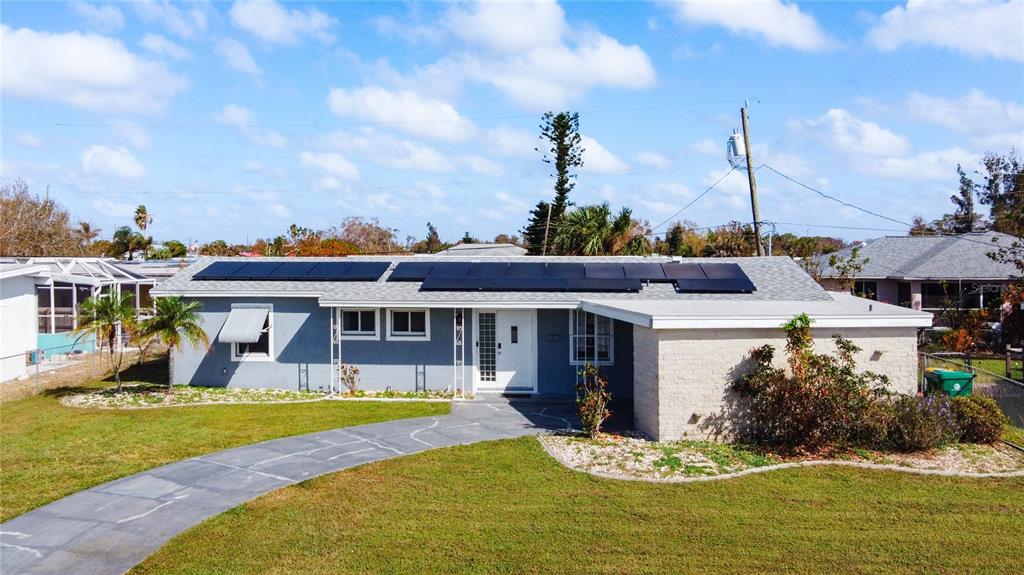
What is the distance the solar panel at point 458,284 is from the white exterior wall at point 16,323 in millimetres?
12412

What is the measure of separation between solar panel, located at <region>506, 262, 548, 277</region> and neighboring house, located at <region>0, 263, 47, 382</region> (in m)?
14.5

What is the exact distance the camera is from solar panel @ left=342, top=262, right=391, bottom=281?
1953cm

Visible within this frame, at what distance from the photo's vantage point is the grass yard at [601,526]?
7918 millimetres

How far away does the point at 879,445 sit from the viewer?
1244 cm

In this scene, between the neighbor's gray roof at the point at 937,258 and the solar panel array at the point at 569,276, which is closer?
the solar panel array at the point at 569,276

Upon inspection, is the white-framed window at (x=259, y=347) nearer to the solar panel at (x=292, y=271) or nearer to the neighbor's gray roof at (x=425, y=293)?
the neighbor's gray roof at (x=425, y=293)

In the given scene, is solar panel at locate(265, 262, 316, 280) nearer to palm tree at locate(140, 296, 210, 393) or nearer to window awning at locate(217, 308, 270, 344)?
window awning at locate(217, 308, 270, 344)

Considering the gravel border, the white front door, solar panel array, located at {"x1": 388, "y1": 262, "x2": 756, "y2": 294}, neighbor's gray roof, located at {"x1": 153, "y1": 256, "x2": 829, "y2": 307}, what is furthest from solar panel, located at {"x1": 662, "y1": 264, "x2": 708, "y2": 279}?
the gravel border

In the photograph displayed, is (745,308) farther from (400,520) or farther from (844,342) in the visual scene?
(400,520)

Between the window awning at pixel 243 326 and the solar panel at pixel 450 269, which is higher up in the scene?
the solar panel at pixel 450 269

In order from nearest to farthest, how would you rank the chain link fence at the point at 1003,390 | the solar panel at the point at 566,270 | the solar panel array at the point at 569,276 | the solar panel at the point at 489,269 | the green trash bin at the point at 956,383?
1. the chain link fence at the point at 1003,390
2. the green trash bin at the point at 956,383
3. the solar panel array at the point at 569,276
4. the solar panel at the point at 566,270
5. the solar panel at the point at 489,269

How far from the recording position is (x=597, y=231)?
30.8m

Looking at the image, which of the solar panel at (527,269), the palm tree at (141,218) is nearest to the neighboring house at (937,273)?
the solar panel at (527,269)

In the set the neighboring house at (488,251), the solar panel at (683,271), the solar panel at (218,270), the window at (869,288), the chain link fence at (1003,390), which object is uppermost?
the neighboring house at (488,251)
